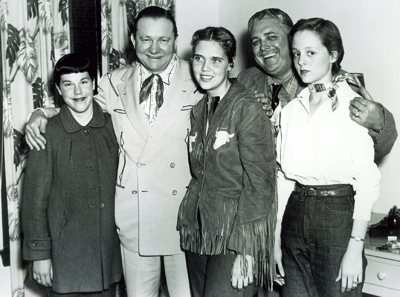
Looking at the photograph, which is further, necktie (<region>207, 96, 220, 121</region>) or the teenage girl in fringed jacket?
necktie (<region>207, 96, 220, 121</region>)

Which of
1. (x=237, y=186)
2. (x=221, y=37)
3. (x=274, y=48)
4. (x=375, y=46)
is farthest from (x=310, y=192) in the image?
(x=375, y=46)

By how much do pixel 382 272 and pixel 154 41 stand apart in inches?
66.0

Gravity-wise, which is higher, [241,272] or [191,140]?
[191,140]

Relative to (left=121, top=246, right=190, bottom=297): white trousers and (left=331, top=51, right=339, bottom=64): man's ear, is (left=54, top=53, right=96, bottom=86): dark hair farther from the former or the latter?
(left=331, top=51, right=339, bottom=64): man's ear

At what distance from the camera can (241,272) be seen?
1.66 metres

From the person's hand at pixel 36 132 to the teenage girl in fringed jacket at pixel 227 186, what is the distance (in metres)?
0.67

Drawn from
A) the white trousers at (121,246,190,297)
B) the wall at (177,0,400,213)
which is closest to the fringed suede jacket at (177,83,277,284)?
the white trousers at (121,246,190,297)

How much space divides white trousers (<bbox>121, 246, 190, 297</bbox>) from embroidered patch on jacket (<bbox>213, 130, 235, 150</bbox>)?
0.67 meters

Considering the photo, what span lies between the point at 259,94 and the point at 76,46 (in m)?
1.76

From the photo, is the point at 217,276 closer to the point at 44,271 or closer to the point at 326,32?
the point at 44,271

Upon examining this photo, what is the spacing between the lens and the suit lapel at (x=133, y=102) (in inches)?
79.6

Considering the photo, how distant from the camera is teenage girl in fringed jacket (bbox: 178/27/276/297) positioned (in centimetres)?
167

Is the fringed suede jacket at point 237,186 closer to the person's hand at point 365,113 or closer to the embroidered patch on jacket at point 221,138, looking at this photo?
the embroidered patch on jacket at point 221,138

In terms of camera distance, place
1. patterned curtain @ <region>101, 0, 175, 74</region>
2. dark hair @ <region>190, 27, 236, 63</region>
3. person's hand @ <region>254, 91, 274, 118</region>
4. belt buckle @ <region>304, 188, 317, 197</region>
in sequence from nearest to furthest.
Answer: belt buckle @ <region>304, 188, 317, 197</region>
dark hair @ <region>190, 27, 236, 63</region>
person's hand @ <region>254, 91, 274, 118</region>
patterned curtain @ <region>101, 0, 175, 74</region>
